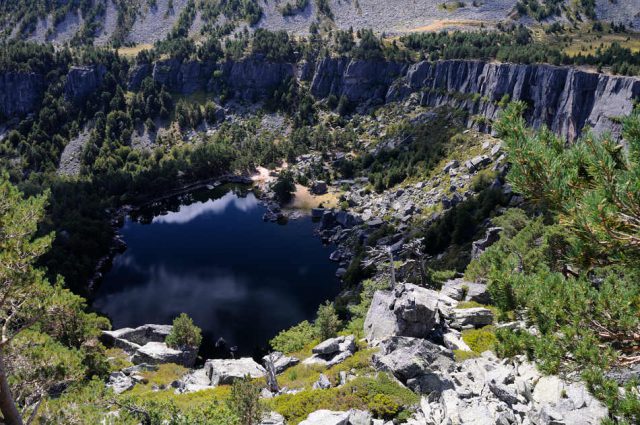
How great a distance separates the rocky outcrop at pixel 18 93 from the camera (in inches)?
6009

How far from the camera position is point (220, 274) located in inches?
2943

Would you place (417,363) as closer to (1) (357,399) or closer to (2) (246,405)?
(1) (357,399)

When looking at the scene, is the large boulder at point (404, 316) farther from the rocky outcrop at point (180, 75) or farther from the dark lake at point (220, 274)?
the rocky outcrop at point (180, 75)

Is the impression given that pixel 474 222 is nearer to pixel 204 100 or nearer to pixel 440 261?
pixel 440 261

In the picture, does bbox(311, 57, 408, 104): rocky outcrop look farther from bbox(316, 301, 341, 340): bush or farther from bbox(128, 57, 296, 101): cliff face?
bbox(316, 301, 341, 340): bush

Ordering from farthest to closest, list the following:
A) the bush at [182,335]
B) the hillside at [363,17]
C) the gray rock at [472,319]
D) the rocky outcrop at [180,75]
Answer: the rocky outcrop at [180,75] → the hillside at [363,17] → the bush at [182,335] → the gray rock at [472,319]

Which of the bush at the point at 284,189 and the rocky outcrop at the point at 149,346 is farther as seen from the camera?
the bush at the point at 284,189

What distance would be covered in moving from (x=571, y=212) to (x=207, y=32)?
19896 centimetres

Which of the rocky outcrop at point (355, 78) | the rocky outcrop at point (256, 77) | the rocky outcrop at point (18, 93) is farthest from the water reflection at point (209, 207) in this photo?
the rocky outcrop at point (18, 93)

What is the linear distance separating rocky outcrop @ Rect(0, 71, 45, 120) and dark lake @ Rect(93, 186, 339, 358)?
277 feet

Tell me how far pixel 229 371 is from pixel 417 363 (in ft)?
57.3

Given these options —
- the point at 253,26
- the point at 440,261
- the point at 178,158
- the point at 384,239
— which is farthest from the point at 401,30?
the point at 440,261

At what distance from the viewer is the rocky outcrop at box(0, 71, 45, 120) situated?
153 metres

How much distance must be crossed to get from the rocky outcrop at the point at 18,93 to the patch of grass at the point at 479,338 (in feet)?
558
